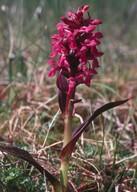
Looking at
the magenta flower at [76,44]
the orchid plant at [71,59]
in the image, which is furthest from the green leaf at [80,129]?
the magenta flower at [76,44]

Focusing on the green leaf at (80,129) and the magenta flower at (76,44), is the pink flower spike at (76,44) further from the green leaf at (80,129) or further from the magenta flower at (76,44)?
the green leaf at (80,129)

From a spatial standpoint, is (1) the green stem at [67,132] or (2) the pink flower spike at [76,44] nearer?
(2) the pink flower spike at [76,44]

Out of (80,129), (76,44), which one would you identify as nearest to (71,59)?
(76,44)

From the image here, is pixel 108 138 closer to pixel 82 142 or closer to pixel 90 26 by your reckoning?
pixel 82 142

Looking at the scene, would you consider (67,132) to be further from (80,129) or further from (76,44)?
(76,44)

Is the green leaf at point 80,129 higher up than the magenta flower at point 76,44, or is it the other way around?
the magenta flower at point 76,44

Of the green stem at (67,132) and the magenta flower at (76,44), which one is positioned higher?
the magenta flower at (76,44)

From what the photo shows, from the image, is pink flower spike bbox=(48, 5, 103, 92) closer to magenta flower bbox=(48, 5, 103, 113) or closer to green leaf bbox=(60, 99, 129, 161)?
magenta flower bbox=(48, 5, 103, 113)

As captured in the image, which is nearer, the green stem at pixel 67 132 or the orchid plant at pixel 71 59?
the orchid plant at pixel 71 59

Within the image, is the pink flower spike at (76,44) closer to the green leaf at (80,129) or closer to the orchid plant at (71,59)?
the orchid plant at (71,59)

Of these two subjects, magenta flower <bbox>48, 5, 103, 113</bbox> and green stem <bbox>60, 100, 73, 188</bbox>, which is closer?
magenta flower <bbox>48, 5, 103, 113</bbox>

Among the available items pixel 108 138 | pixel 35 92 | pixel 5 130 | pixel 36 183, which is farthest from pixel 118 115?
pixel 36 183

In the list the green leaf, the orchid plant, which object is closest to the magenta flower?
the orchid plant
